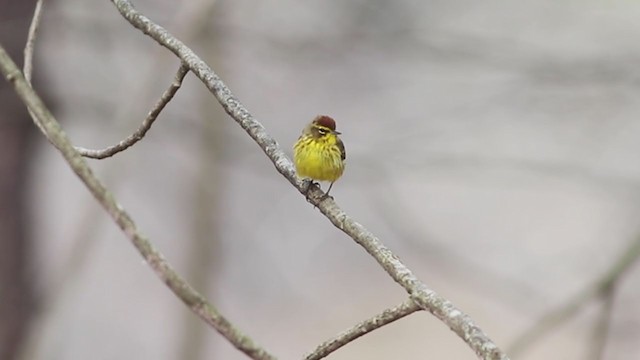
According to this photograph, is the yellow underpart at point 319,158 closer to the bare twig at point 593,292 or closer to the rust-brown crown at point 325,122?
the rust-brown crown at point 325,122

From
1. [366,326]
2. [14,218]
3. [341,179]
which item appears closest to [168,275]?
[366,326]

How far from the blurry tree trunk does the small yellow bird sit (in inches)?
108

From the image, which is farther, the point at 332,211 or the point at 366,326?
the point at 332,211

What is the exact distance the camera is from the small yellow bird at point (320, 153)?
5.90ft

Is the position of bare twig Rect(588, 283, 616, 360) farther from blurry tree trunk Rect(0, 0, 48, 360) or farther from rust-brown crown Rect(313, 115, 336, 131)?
blurry tree trunk Rect(0, 0, 48, 360)

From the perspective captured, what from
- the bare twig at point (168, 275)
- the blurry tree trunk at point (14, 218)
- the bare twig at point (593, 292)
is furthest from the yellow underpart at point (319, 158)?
the blurry tree trunk at point (14, 218)

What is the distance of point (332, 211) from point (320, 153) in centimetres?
43

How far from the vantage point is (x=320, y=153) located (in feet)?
6.01

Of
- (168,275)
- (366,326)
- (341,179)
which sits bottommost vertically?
(168,275)

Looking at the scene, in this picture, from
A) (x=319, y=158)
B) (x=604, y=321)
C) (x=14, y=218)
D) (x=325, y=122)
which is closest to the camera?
(x=319, y=158)

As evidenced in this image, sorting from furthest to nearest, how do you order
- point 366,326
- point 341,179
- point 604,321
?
point 341,179 < point 604,321 < point 366,326

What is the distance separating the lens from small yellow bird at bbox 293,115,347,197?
1797mm

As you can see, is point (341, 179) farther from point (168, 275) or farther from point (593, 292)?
point (168, 275)

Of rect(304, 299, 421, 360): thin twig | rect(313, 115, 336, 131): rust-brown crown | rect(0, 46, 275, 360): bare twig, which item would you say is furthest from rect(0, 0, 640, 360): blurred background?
rect(0, 46, 275, 360): bare twig
